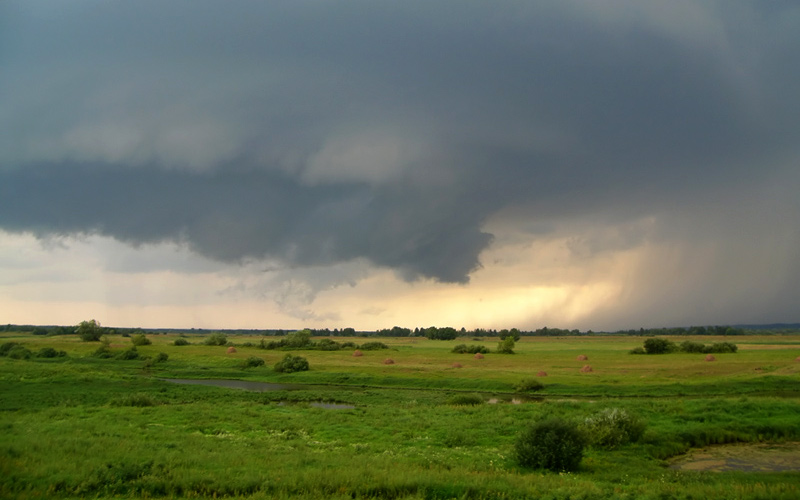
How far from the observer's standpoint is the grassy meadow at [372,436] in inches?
601

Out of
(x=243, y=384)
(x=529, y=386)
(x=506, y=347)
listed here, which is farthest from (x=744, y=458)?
(x=506, y=347)

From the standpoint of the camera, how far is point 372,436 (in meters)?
28.1

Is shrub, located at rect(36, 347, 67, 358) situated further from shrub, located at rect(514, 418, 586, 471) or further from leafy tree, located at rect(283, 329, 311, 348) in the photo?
shrub, located at rect(514, 418, 586, 471)

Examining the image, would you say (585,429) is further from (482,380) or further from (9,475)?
(482,380)

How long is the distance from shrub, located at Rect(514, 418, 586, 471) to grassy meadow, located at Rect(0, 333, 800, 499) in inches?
28.6

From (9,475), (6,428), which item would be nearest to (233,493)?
(9,475)

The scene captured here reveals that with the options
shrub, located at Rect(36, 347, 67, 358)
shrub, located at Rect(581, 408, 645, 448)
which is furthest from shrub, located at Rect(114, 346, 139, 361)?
shrub, located at Rect(581, 408, 645, 448)

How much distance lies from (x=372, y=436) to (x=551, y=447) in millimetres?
10744

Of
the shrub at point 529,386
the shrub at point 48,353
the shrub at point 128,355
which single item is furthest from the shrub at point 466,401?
the shrub at point 48,353

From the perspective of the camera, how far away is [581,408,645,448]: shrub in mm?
25688

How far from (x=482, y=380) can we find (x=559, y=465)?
4188cm

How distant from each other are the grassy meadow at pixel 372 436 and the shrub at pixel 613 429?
0.59 metres

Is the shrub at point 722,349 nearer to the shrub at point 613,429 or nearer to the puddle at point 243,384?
the puddle at point 243,384

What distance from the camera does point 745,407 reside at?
34.6m
